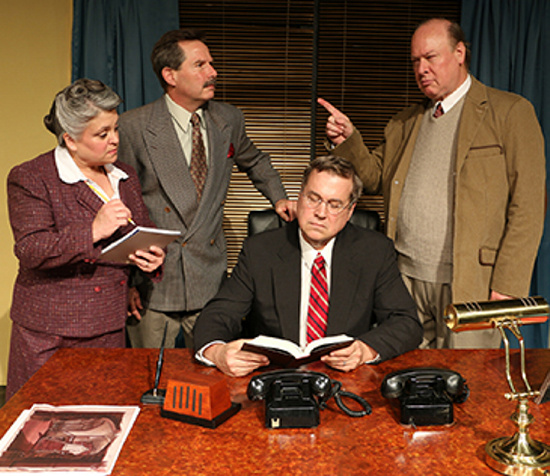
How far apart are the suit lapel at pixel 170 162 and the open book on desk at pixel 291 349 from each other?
3.72ft

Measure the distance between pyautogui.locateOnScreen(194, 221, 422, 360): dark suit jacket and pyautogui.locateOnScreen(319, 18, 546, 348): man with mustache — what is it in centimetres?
45

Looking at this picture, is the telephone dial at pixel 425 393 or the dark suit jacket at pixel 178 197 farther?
the dark suit jacket at pixel 178 197

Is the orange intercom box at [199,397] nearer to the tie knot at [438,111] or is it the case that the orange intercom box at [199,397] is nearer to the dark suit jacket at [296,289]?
the dark suit jacket at [296,289]

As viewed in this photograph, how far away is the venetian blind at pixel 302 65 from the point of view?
3885 millimetres

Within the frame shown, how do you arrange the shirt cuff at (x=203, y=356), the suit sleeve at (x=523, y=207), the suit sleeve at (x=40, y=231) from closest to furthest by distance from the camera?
the shirt cuff at (x=203, y=356)
the suit sleeve at (x=40, y=231)
the suit sleeve at (x=523, y=207)

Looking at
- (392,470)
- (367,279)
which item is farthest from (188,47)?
(392,470)

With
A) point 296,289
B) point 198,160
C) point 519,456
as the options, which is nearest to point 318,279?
point 296,289

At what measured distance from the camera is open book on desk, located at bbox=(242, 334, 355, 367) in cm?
171

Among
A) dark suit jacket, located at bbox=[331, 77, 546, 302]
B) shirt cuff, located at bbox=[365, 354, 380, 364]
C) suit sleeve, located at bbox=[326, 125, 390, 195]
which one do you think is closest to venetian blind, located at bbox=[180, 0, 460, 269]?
suit sleeve, located at bbox=[326, 125, 390, 195]

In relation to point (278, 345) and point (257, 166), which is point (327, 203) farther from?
point (257, 166)

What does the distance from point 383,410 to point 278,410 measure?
0.30 metres

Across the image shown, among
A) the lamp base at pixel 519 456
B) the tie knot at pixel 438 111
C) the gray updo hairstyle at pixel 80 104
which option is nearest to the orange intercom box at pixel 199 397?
the lamp base at pixel 519 456

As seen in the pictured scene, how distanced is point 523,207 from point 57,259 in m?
1.86

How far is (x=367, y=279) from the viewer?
2270 mm
